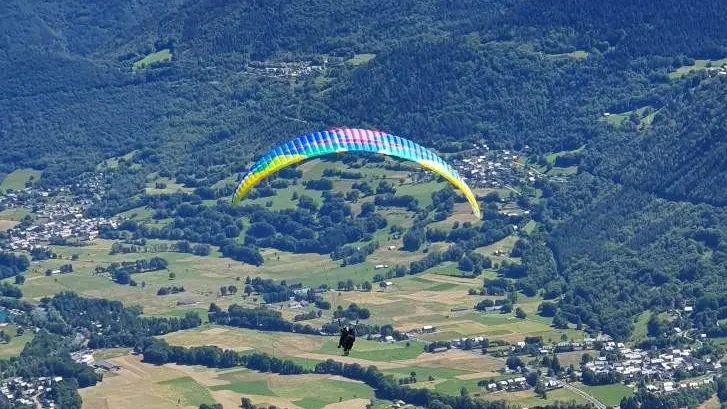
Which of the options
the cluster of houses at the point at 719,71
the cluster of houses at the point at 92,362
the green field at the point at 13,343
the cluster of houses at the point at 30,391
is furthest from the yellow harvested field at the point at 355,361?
the cluster of houses at the point at 719,71

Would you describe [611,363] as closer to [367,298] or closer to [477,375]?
[477,375]

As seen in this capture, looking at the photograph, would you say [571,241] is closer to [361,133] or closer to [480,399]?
[480,399]

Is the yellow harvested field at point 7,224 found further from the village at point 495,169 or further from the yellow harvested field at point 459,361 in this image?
the yellow harvested field at point 459,361

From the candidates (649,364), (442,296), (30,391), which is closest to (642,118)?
(442,296)

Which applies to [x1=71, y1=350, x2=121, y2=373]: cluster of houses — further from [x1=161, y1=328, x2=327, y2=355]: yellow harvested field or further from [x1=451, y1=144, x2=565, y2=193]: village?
[x1=451, y1=144, x2=565, y2=193]: village

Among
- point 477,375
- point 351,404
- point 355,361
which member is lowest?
point 351,404

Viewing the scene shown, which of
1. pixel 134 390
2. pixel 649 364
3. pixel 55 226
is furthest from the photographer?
pixel 55 226

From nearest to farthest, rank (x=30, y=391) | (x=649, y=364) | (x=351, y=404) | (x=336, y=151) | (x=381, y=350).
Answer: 1. (x=336, y=151)
2. (x=351, y=404)
3. (x=30, y=391)
4. (x=649, y=364)
5. (x=381, y=350)
